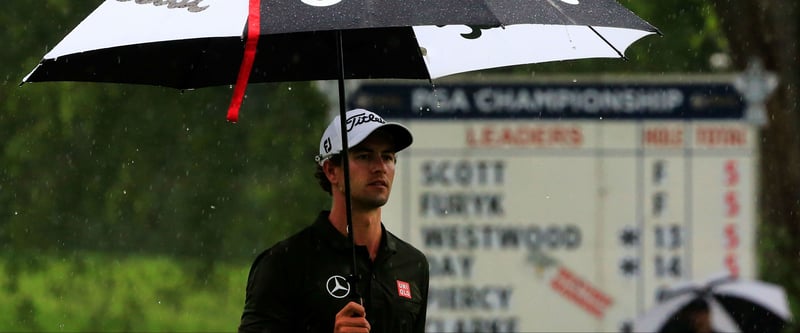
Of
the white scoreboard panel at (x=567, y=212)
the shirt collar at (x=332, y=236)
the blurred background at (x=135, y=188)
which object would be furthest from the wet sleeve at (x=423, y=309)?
the blurred background at (x=135, y=188)

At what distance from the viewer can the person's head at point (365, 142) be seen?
4.91 metres

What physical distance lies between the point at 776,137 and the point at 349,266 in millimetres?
7293

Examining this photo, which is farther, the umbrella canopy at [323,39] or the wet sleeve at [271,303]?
the wet sleeve at [271,303]

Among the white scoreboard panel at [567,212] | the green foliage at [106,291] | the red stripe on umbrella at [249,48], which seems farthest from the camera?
the green foliage at [106,291]

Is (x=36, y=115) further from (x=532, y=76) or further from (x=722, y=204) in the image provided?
(x=722, y=204)

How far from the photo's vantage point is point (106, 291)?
431 inches

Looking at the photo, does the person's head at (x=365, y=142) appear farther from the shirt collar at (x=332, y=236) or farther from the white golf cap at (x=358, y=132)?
the shirt collar at (x=332, y=236)

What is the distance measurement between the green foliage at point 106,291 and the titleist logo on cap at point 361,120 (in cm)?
609

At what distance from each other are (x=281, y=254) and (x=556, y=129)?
5462mm

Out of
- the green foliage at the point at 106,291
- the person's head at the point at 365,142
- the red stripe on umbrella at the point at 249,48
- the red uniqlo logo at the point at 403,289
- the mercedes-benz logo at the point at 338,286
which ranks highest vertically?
the red stripe on umbrella at the point at 249,48

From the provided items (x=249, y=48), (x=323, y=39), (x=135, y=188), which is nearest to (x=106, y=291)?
(x=135, y=188)

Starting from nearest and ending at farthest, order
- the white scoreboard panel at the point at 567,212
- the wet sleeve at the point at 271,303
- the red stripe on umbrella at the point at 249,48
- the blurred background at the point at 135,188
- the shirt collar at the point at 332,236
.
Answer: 1. the red stripe on umbrella at the point at 249,48
2. the wet sleeve at the point at 271,303
3. the shirt collar at the point at 332,236
4. the white scoreboard panel at the point at 567,212
5. the blurred background at the point at 135,188

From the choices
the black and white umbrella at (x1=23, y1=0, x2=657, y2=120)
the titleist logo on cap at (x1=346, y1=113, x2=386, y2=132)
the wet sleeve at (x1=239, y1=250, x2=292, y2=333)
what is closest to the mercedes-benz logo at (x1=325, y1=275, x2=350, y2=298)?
the wet sleeve at (x1=239, y1=250, x2=292, y2=333)

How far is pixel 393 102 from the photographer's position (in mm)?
9711
